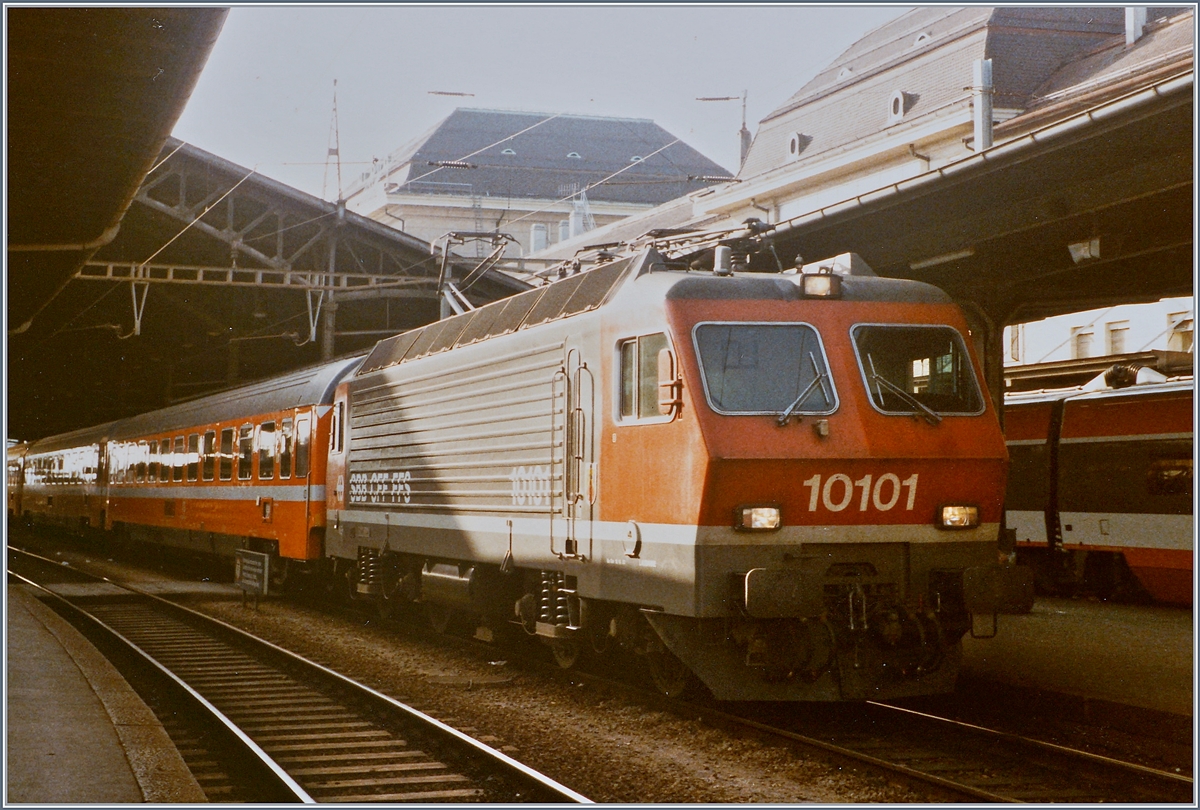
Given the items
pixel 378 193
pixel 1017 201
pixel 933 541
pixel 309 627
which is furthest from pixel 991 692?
pixel 378 193

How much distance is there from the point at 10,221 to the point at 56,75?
14.2 feet

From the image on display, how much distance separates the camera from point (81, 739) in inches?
334

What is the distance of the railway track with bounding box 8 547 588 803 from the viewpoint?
302 inches

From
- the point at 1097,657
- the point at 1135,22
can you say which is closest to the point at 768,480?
the point at 1097,657

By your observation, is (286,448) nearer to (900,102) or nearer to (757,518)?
(757,518)

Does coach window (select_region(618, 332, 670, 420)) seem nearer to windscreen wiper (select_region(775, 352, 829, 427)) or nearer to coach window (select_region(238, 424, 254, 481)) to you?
windscreen wiper (select_region(775, 352, 829, 427))

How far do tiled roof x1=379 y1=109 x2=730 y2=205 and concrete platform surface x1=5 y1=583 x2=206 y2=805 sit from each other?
31.4 m

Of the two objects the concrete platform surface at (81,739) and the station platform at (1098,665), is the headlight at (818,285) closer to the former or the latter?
the station platform at (1098,665)

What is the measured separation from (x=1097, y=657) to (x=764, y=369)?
4.69 meters

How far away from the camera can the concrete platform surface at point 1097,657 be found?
31.6 ft

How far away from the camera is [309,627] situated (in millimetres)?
16266

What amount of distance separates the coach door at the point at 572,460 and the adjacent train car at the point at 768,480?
19 millimetres

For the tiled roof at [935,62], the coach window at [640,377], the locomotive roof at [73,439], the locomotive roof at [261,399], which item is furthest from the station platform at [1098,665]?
the locomotive roof at [73,439]

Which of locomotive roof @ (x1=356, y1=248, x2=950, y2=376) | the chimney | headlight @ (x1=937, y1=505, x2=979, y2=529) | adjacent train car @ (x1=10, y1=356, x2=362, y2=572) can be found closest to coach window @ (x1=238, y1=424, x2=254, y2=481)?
adjacent train car @ (x1=10, y1=356, x2=362, y2=572)
